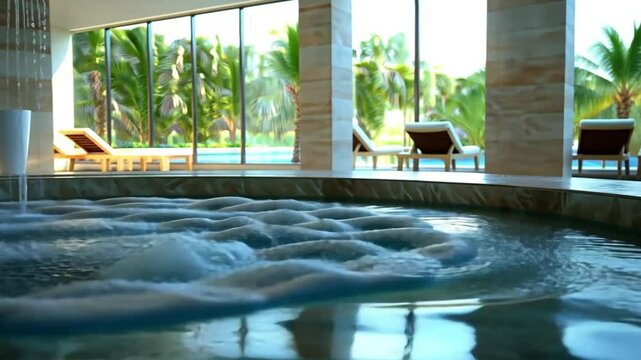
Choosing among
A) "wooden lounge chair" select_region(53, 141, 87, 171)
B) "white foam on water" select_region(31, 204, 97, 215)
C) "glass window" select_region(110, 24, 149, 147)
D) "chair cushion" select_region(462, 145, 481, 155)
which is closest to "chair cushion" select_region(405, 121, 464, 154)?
"chair cushion" select_region(462, 145, 481, 155)

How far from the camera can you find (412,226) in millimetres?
2846

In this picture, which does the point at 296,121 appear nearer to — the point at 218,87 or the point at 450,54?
the point at 218,87

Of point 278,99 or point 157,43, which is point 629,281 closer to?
point 278,99

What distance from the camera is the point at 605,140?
292 inches

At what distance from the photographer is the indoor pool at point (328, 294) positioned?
1.18 m

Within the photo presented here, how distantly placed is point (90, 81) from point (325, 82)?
22.8 ft

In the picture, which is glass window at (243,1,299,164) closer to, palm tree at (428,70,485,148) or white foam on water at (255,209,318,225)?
palm tree at (428,70,485,148)

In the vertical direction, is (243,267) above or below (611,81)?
below

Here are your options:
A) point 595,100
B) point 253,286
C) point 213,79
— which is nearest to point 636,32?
point 595,100

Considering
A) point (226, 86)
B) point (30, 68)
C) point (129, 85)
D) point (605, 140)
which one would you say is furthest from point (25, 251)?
point (129, 85)

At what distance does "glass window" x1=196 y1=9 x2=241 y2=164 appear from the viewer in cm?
1102

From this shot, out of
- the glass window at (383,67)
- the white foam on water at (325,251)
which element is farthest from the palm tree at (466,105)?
the white foam on water at (325,251)

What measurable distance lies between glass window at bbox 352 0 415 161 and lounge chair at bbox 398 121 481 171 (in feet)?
6.73

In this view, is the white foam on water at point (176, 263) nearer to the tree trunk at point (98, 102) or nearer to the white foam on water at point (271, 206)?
→ the white foam on water at point (271, 206)
